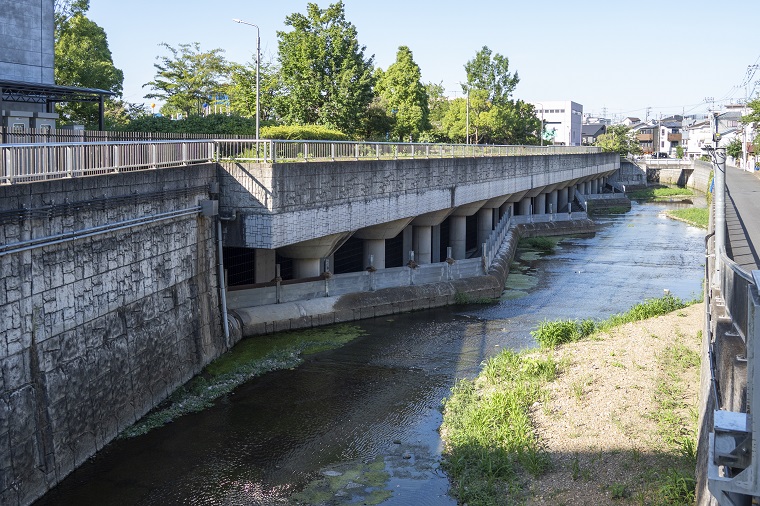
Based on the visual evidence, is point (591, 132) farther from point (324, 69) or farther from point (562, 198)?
point (324, 69)

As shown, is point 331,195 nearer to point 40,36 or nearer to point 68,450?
point 68,450

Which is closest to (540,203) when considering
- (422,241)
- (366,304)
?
(422,241)

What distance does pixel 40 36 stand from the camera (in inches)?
1480

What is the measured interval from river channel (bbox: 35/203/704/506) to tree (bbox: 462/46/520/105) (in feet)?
195

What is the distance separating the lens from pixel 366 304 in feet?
100

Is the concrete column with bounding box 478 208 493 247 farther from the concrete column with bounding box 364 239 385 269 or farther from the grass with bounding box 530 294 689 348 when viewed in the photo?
the grass with bounding box 530 294 689 348

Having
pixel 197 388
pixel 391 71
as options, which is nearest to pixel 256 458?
pixel 197 388

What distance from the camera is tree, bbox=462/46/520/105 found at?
89.8 m

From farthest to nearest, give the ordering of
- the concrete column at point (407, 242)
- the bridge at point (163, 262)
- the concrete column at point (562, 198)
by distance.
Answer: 1. the concrete column at point (562, 198)
2. the concrete column at point (407, 242)
3. the bridge at point (163, 262)

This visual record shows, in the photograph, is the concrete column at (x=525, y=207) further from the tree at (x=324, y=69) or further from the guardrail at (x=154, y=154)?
the guardrail at (x=154, y=154)

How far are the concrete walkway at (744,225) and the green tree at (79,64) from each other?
3579 cm

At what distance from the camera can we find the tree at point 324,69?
51656 millimetres

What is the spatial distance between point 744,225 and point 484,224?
2168 centimetres

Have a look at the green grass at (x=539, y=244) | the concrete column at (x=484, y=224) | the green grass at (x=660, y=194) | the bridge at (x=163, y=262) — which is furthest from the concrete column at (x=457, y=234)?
the green grass at (x=660, y=194)
